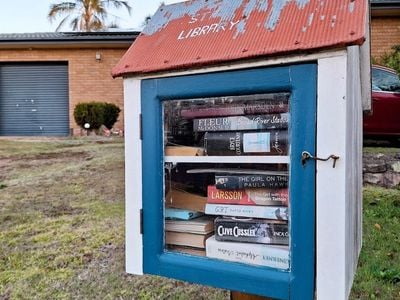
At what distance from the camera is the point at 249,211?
980 mm

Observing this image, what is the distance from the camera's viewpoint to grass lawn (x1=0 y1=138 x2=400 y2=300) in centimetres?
239

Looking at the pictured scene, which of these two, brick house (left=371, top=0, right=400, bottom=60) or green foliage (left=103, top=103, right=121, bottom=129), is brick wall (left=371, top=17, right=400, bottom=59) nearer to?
brick house (left=371, top=0, right=400, bottom=60)

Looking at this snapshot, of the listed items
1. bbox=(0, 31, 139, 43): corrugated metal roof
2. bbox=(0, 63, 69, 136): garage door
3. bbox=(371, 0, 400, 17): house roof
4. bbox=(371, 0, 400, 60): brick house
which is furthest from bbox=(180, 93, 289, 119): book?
bbox=(0, 63, 69, 136): garage door

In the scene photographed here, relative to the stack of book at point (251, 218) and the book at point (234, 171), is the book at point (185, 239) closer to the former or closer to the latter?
the stack of book at point (251, 218)

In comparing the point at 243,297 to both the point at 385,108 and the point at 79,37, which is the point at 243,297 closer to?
the point at 385,108

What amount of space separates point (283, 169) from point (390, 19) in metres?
8.57

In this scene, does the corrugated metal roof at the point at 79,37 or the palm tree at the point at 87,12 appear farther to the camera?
the palm tree at the point at 87,12

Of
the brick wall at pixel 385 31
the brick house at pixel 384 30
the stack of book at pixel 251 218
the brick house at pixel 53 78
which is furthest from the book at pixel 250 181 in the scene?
the brick house at pixel 53 78

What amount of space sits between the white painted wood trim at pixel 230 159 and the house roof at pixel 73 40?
9289mm

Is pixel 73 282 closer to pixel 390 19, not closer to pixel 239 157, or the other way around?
pixel 239 157

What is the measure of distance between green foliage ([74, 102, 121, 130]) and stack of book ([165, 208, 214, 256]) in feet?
28.0

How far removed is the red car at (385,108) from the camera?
5527 mm

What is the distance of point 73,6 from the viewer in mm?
16500

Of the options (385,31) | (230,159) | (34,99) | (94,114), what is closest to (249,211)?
(230,159)
